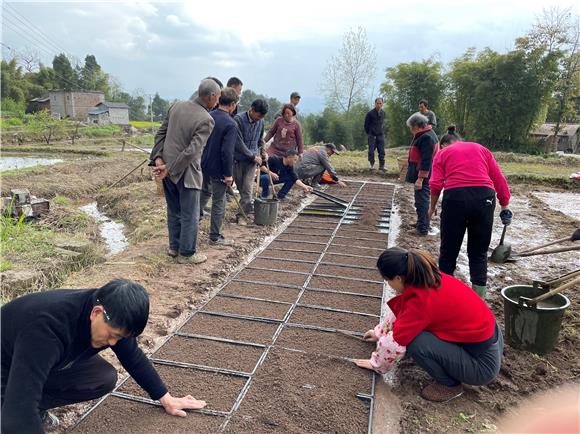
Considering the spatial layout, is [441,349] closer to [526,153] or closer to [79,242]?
[79,242]

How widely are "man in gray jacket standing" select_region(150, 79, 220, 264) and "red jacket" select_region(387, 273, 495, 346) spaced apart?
85.7 inches

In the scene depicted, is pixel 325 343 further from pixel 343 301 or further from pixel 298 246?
pixel 298 246

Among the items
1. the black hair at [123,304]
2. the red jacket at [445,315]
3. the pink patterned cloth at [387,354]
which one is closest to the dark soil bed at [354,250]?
the pink patterned cloth at [387,354]

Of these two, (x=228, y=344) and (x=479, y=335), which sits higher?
(x=479, y=335)

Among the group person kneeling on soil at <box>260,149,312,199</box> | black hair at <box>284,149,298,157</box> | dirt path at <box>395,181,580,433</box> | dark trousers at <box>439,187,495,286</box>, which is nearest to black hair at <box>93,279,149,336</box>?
dirt path at <box>395,181,580,433</box>

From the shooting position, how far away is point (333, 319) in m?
3.02

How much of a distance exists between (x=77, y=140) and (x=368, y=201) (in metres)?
18.2

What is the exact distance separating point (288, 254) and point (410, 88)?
12.3 m

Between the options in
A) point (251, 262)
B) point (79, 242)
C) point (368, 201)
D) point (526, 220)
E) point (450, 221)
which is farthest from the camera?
point (368, 201)

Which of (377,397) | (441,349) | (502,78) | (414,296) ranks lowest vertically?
(377,397)

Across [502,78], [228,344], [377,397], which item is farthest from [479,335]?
[502,78]

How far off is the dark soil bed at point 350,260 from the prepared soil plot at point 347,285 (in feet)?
1.49

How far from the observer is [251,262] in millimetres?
4172

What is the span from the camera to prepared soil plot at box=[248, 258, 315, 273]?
404cm
